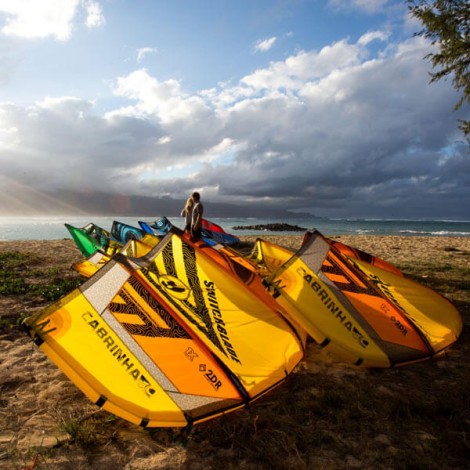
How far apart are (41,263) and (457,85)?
17.6 m

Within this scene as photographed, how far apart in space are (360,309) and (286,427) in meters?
2.22

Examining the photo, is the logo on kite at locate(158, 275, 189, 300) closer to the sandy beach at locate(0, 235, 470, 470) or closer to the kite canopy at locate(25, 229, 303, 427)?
the kite canopy at locate(25, 229, 303, 427)

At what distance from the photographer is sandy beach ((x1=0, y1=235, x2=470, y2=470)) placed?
2771mm

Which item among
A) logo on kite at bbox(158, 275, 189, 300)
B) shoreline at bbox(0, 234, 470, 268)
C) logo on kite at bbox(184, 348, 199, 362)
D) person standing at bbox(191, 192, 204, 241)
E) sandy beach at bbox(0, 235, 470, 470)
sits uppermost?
person standing at bbox(191, 192, 204, 241)

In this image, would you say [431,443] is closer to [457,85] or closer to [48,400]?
[48,400]

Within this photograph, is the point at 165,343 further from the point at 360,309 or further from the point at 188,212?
the point at 188,212

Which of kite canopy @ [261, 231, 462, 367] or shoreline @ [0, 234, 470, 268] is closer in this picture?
kite canopy @ [261, 231, 462, 367]

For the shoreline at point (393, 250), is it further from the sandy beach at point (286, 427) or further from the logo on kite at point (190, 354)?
the logo on kite at point (190, 354)

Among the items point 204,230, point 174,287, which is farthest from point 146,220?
point 174,287

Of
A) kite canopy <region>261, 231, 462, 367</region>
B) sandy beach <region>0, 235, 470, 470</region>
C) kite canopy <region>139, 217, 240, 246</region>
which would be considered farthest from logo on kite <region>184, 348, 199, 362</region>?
kite canopy <region>139, 217, 240, 246</region>

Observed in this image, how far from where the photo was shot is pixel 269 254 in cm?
783

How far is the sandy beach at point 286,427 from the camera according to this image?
9.09 feet

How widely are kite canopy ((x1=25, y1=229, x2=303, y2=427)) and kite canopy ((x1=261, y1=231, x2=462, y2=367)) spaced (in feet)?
1.71

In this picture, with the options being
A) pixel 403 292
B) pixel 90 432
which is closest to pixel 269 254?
pixel 403 292
